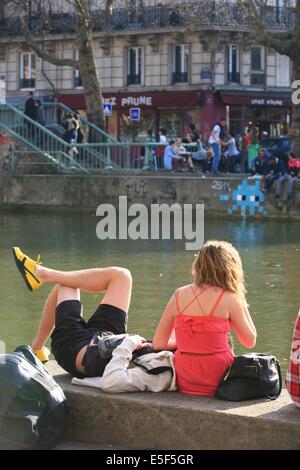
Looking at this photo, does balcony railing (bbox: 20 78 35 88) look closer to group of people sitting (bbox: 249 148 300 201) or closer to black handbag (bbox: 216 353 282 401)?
group of people sitting (bbox: 249 148 300 201)

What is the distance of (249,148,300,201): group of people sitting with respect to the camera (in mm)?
31094

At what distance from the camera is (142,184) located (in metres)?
33.5

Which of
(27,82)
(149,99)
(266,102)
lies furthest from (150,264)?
(27,82)

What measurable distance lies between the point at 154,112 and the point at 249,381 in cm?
4847

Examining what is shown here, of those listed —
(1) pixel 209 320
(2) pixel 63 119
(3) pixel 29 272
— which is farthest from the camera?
(2) pixel 63 119

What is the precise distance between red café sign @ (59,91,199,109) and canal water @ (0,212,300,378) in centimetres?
2228

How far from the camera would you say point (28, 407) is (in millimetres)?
6691

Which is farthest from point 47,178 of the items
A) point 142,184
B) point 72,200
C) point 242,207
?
point 242,207

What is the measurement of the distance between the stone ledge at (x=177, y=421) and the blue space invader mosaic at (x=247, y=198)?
79.3 ft

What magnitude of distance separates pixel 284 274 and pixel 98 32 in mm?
41059

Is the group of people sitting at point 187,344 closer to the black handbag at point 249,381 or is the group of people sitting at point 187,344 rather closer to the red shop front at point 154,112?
the black handbag at point 249,381

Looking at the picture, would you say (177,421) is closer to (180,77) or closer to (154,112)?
(154,112)

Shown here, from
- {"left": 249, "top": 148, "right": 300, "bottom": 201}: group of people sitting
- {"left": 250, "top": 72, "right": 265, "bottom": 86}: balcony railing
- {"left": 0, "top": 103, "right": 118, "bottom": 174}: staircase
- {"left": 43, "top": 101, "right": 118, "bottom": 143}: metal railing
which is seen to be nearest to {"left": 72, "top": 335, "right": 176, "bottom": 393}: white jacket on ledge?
{"left": 249, "top": 148, "right": 300, "bottom": 201}: group of people sitting
